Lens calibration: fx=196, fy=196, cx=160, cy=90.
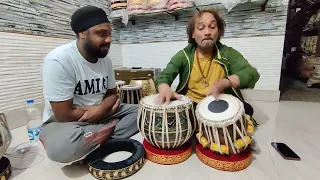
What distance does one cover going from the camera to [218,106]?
0.88 metres

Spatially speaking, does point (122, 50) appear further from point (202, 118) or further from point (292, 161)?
point (292, 161)

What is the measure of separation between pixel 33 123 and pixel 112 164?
859 mm

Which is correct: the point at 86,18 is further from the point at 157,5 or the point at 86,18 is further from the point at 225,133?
the point at 157,5

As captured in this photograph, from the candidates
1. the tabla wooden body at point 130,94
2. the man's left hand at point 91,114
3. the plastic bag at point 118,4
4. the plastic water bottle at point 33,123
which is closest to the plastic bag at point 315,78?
the tabla wooden body at point 130,94

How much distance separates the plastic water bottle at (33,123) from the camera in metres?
1.21

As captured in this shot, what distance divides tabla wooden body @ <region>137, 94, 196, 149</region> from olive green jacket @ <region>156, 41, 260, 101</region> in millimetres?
264

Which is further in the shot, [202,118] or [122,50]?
[122,50]

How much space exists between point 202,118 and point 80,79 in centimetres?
65

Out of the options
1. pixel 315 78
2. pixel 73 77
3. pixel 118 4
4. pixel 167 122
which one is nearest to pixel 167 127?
pixel 167 122

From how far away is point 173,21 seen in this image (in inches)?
87.0

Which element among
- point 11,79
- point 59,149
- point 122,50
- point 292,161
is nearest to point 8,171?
point 59,149

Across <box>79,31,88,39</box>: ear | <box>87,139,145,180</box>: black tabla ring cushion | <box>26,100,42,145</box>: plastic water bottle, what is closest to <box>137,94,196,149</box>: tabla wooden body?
<box>87,139,145,180</box>: black tabla ring cushion

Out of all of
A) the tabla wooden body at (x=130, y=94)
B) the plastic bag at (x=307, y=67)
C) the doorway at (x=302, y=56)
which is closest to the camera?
the tabla wooden body at (x=130, y=94)

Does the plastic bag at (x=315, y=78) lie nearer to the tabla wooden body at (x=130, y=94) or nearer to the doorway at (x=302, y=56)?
the doorway at (x=302, y=56)
